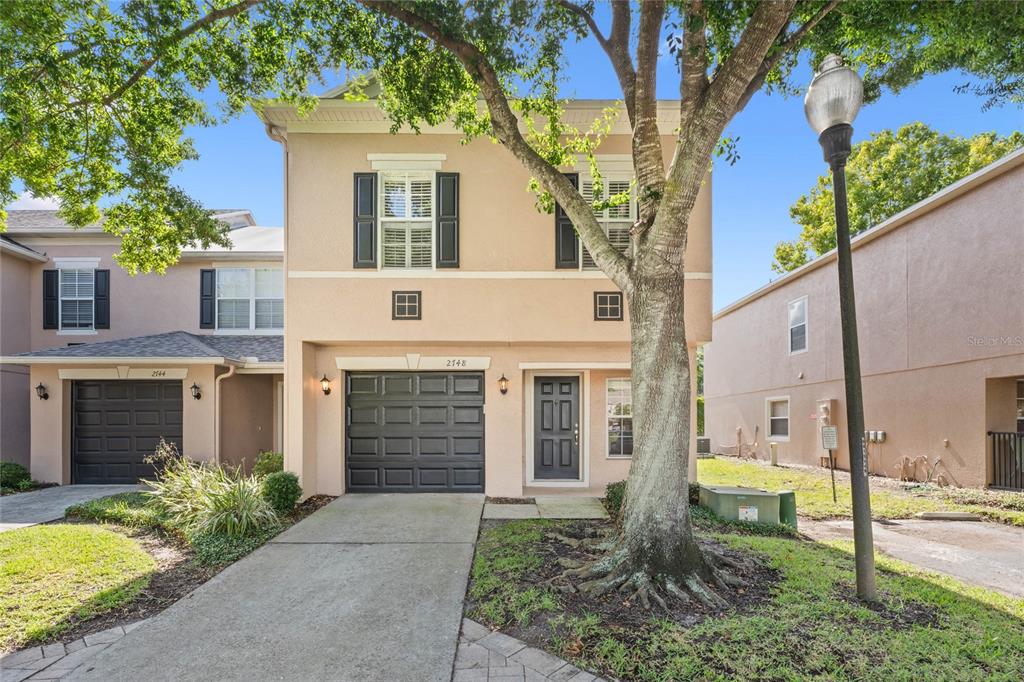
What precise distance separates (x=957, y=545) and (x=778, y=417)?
33.5 ft

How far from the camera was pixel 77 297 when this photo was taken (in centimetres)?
1220

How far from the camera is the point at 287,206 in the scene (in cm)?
827

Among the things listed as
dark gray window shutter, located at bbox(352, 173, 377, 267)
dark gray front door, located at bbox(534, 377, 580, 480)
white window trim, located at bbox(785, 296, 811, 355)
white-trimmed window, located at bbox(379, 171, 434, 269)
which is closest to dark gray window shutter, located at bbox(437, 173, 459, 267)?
white-trimmed window, located at bbox(379, 171, 434, 269)

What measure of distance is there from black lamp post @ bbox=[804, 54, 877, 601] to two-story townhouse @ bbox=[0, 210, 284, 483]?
1023 centimetres

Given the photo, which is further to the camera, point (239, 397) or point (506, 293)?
point (239, 397)

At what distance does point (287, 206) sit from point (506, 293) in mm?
3921

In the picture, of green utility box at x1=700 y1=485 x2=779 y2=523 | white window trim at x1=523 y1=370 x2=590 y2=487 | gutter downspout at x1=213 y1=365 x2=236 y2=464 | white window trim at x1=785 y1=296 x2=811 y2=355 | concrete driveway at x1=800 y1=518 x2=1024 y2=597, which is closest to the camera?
concrete driveway at x1=800 y1=518 x2=1024 y2=597

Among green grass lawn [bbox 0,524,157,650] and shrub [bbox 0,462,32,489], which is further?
shrub [bbox 0,462,32,489]

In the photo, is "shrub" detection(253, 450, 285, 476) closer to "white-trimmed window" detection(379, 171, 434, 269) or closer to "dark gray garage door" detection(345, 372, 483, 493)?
"dark gray garage door" detection(345, 372, 483, 493)

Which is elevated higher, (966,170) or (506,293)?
(966,170)

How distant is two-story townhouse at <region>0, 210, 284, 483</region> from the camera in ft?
34.0

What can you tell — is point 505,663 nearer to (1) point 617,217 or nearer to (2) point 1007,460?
(1) point 617,217

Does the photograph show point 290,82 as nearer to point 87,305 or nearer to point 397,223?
point 397,223

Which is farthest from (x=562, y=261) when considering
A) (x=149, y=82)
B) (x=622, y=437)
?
(x=149, y=82)
